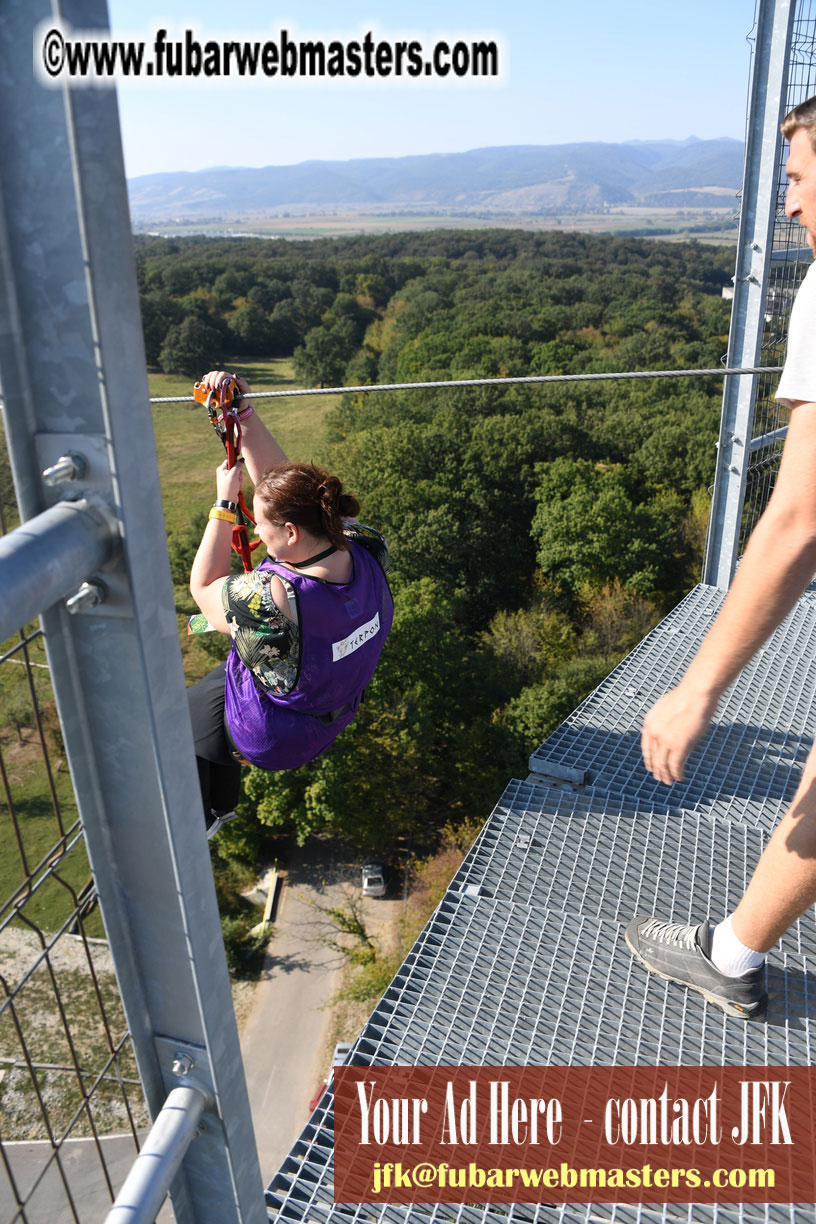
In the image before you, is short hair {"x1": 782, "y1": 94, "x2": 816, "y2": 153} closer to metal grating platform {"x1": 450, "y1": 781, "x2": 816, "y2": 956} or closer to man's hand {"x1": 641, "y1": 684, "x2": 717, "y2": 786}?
man's hand {"x1": 641, "y1": 684, "x2": 717, "y2": 786}

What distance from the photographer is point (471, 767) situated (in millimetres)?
23484

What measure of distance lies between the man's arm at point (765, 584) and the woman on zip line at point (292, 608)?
1142 millimetres

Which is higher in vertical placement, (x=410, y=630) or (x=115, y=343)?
(x=115, y=343)

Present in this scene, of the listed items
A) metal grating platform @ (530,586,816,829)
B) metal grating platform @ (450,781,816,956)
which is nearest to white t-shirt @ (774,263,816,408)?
metal grating platform @ (450,781,816,956)

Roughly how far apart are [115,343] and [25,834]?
0.95 m

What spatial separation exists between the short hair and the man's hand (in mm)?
1537

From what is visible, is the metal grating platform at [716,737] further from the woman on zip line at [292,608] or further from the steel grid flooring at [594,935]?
the woman on zip line at [292,608]

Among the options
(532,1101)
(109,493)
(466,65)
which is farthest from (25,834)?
(532,1101)

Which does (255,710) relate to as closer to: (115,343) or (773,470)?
(115,343)

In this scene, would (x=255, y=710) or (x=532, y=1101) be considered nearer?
(x=255, y=710)

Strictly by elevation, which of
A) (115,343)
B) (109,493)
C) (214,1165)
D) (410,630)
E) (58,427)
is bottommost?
(410,630)

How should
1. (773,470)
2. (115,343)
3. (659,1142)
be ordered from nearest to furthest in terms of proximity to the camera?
(115,343), (659,1142), (773,470)

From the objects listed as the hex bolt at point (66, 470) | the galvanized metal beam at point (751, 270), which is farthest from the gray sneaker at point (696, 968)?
the galvanized metal beam at point (751, 270)

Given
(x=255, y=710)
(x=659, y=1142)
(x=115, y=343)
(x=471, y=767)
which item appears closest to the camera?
(x=115, y=343)
